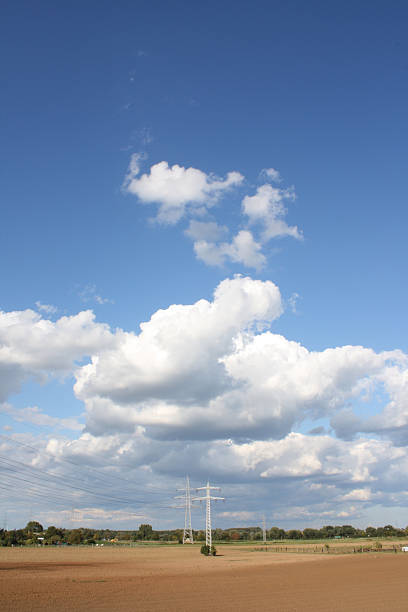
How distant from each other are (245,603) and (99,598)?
909cm

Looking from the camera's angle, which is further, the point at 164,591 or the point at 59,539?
the point at 59,539

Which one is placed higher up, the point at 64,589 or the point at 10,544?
the point at 64,589

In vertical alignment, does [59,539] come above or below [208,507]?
below

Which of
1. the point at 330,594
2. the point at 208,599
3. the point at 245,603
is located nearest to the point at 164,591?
A: the point at 208,599

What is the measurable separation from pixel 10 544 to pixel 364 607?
15525 centimetres

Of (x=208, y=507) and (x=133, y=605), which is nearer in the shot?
(x=133, y=605)

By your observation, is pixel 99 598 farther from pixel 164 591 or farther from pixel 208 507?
pixel 208 507

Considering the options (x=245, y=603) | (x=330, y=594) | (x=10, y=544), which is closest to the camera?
(x=245, y=603)

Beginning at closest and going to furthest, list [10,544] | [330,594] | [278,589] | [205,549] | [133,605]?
[133,605], [330,594], [278,589], [205,549], [10,544]

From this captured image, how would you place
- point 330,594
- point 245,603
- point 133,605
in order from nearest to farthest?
point 133,605, point 245,603, point 330,594

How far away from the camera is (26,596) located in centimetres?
3144

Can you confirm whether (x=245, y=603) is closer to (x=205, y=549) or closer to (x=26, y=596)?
(x=26, y=596)

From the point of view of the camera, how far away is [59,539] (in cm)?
18350

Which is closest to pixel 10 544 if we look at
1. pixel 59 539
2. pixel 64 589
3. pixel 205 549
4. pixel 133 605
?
pixel 59 539
